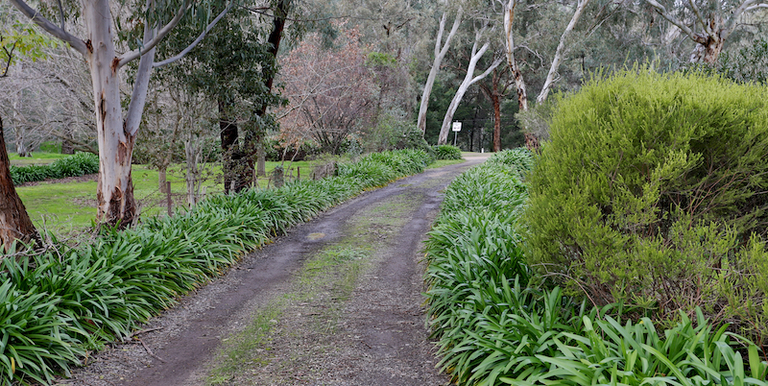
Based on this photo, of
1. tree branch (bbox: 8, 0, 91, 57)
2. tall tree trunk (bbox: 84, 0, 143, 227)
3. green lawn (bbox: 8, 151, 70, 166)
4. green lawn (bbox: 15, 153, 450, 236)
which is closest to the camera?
tree branch (bbox: 8, 0, 91, 57)

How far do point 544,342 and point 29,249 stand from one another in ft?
15.1

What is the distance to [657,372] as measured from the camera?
283 cm

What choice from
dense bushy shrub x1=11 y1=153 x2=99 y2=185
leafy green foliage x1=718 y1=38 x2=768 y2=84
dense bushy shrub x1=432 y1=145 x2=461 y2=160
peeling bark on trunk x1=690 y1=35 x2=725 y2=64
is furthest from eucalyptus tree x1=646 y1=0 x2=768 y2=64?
dense bushy shrub x1=11 y1=153 x2=99 y2=185

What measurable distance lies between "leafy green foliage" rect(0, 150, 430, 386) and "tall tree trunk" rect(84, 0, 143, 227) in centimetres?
50

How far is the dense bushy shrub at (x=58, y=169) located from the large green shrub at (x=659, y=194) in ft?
65.2

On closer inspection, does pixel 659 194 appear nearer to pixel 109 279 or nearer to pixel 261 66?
pixel 109 279

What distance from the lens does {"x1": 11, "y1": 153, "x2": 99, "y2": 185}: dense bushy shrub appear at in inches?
711

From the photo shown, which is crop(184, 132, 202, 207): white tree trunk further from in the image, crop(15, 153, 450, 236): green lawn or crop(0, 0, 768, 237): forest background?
crop(15, 153, 450, 236): green lawn

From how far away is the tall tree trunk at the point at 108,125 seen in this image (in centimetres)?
640

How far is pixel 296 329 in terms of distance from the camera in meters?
4.78

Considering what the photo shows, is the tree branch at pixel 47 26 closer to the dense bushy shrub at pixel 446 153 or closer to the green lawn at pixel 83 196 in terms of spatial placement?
the green lawn at pixel 83 196

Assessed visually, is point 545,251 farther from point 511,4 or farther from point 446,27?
point 446,27

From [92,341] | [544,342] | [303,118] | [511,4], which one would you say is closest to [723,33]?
[511,4]

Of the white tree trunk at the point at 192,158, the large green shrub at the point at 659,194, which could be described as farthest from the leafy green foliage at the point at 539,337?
the white tree trunk at the point at 192,158
